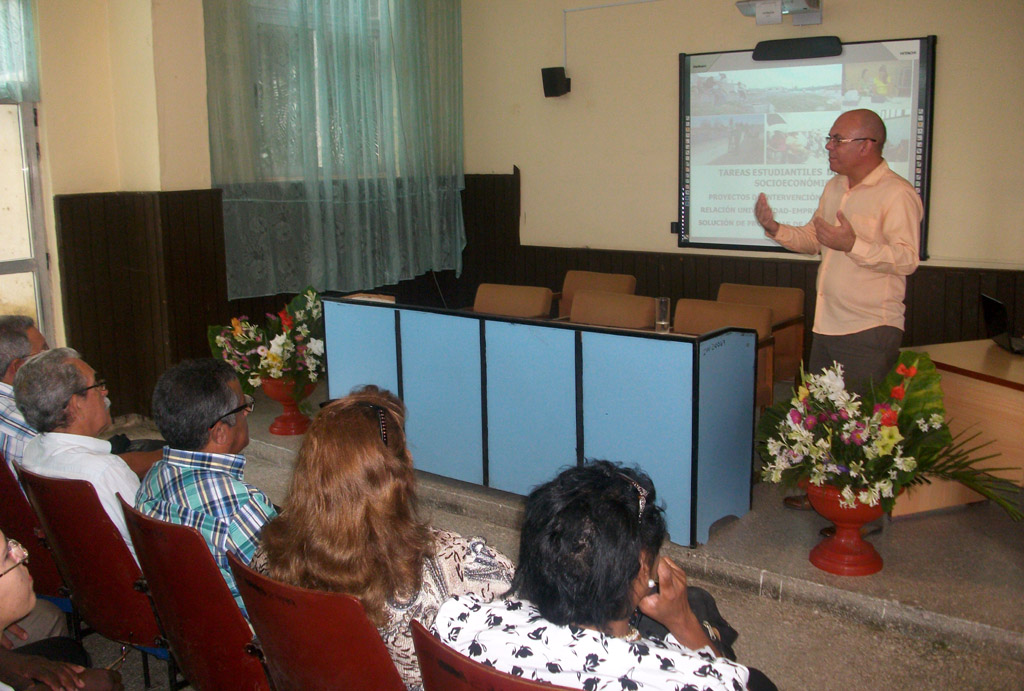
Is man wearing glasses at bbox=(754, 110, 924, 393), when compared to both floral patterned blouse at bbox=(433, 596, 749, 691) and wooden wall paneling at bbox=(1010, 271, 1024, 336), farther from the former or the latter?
floral patterned blouse at bbox=(433, 596, 749, 691)

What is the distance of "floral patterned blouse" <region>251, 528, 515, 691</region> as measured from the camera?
5.77ft

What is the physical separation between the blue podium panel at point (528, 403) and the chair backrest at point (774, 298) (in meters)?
1.85

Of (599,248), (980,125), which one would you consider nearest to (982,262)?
(980,125)

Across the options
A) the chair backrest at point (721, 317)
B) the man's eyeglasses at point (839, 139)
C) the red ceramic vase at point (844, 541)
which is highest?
the man's eyeglasses at point (839, 139)

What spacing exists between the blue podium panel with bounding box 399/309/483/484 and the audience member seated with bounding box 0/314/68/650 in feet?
5.47

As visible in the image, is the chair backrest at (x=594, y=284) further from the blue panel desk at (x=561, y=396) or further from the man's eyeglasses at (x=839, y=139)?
the man's eyeglasses at (x=839, y=139)

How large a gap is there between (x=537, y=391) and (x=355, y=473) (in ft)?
7.74

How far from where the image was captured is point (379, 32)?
23.0 feet

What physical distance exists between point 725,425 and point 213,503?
2.22 m

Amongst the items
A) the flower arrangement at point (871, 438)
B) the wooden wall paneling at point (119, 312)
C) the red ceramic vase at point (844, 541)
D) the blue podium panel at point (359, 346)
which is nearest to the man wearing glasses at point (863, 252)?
the flower arrangement at point (871, 438)

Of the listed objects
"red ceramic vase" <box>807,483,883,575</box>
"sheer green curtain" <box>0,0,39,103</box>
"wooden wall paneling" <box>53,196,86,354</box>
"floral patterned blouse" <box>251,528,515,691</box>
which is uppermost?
"sheer green curtain" <box>0,0,39,103</box>

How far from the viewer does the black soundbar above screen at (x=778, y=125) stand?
19.3 ft

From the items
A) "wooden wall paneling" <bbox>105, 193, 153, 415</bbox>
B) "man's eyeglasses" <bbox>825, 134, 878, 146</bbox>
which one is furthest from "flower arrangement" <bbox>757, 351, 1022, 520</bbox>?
"wooden wall paneling" <bbox>105, 193, 153, 415</bbox>

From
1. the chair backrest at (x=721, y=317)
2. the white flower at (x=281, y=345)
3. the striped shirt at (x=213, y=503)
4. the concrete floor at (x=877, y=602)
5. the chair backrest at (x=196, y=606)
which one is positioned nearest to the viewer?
the chair backrest at (x=196, y=606)
